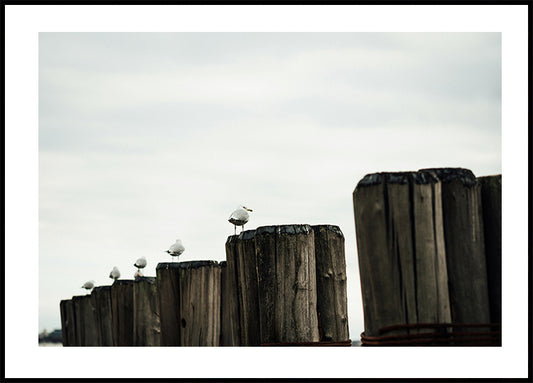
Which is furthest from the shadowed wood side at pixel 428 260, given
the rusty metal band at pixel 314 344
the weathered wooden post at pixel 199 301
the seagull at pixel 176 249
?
the seagull at pixel 176 249

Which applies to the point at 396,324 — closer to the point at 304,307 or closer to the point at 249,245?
the point at 304,307

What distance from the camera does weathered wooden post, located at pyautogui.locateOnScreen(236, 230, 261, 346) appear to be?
544 centimetres

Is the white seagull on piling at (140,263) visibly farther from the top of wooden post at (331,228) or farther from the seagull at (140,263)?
the top of wooden post at (331,228)

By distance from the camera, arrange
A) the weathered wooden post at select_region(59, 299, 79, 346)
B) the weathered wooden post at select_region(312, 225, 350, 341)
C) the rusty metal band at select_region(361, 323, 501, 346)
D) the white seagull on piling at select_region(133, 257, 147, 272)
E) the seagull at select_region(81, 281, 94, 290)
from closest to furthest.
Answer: the rusty metal band at select_region(361, 323, 501, 346) → the weathered wooden post at select_region(312, 225, 350, 341) → the weathered wooden post at select_region(59, 299, 79, 346) → the white seagull on piling at select_region(133, 257, 147, 272) → the seagull at select_region(81, 281, 94, 290)

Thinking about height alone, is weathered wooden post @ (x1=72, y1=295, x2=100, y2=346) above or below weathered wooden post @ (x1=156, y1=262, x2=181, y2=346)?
below

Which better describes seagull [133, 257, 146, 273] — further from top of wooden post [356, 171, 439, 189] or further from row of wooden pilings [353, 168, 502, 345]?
top of wooden post [356, 171, 439, 189]

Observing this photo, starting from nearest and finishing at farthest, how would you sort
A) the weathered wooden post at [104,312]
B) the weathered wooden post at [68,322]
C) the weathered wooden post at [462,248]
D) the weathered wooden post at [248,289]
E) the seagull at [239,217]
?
the weathered wooden post at [462,248] → the weathered wooden post at [248,289] → the seagull at [239,217] → the weathered wooden post at [104,312] → the weathered wooden post at [68,322]

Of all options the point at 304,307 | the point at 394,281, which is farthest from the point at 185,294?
the point at 394,281

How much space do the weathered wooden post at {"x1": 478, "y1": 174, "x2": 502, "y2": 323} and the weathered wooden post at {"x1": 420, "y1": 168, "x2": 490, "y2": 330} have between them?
0.05m

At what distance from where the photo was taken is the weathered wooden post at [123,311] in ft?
28.3

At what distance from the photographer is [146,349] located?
3199 mm

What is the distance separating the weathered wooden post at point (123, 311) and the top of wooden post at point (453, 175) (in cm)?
580

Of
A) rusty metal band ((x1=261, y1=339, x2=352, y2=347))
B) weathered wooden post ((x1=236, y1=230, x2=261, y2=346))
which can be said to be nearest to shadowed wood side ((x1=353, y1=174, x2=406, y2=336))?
rusty metal band ((x1=261, y1=339, x2=352, y2=347))

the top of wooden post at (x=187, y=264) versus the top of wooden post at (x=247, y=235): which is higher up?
the top of wooden post at (x=247, y=235)
